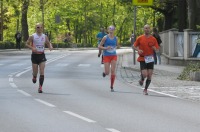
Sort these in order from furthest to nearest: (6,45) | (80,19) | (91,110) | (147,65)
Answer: (80,19)
(6,45)
(147,65)
(91,110)

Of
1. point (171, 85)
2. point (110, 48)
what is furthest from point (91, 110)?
point (171, 85)

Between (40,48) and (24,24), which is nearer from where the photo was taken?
(40,48)

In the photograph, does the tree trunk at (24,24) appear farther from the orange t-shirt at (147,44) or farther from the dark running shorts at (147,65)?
the orange t-shirt at (147,44)

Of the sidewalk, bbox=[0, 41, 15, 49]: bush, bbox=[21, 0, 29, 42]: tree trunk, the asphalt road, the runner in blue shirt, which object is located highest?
bbox=[21, 0, 29, 42]: tree trunk

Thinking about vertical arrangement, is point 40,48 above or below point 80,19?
below

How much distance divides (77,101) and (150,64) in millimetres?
3025

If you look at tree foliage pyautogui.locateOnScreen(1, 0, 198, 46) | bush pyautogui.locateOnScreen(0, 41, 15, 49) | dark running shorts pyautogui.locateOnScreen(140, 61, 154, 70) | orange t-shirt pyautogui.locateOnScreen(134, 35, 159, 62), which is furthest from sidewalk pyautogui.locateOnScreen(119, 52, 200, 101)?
tree foliage pyautogui.locateOnScreen(1, 0, 198, 46)

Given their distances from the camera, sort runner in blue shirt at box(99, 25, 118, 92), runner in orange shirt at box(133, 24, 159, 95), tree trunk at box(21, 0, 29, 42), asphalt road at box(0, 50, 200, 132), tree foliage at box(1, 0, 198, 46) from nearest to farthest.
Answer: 1. asphalt road at box(0, 50, 200, 132)
2. runner in orange shirt at box(133, 24, 159, 95)
3. runner in blue shirt at box(99, 25, 118, 92)
4. tree trunk at box(21, 0, 29, 42)
5. tree foliage at box(1, 0, 198, 46)

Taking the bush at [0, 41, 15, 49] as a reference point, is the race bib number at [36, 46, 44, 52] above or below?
above

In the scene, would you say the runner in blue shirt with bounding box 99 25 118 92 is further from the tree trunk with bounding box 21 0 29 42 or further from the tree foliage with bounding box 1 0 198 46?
the tree foliage with bounding box 1 0 198 46

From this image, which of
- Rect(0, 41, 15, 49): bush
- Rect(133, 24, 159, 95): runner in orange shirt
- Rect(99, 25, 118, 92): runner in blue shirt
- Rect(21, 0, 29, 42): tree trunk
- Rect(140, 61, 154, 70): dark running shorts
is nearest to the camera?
Rect(133, 24, 159, 95): runner in orange shirt

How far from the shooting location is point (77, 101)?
13820mm

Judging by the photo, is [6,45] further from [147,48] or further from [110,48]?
[147,48]

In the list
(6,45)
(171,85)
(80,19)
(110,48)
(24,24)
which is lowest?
(171,85)
